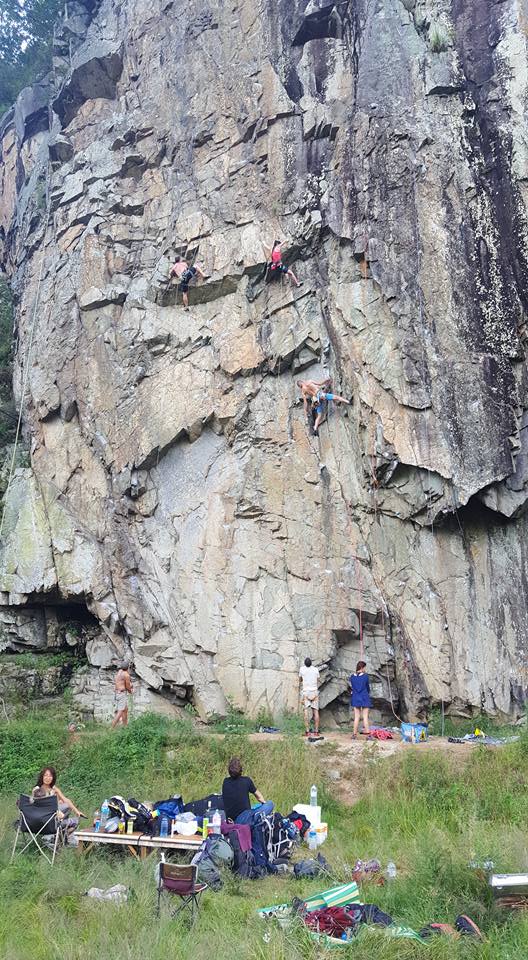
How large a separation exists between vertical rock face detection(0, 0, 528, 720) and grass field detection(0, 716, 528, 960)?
A: 8.13ft

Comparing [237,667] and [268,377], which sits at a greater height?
[268,377]

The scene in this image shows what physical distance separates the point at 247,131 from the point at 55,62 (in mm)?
8992

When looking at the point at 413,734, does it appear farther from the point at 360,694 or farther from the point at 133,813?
the point at 133,813

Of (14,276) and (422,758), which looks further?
(14,276)

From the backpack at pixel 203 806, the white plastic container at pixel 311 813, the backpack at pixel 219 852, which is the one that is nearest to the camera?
the backpack at pixel 219 852

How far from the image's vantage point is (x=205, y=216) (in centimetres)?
1625

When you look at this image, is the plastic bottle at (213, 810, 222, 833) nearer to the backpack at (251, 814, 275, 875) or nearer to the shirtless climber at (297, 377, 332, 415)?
the backpack at (251, 814, 275, 875)

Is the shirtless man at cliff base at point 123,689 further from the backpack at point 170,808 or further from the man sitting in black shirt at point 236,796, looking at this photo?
the man sitting in black shirt at point 236,796

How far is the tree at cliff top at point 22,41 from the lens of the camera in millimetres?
25641

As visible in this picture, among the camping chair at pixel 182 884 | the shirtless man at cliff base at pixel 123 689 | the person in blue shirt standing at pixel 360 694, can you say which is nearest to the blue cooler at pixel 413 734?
the person in blue shirt standing at pixel 360 694

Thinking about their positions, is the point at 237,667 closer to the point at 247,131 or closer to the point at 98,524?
the point at 98,524

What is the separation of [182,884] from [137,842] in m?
1.52

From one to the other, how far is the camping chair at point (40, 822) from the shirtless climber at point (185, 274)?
10838 millimetres

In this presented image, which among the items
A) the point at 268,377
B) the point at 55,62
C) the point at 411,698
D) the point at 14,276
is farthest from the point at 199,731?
the point at 55,62
